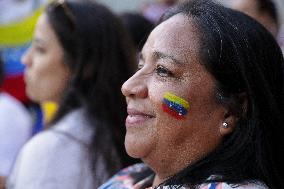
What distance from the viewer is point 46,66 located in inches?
113

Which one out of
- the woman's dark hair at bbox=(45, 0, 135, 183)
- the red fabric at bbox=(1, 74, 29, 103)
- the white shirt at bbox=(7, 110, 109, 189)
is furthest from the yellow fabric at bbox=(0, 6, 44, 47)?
the white shirt at bbox=(7, 110, 109, 189)

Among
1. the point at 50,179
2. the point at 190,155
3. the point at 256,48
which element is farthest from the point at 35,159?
the point at 256,48

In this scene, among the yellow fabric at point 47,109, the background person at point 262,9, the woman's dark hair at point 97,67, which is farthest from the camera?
the yellow fabric at point 47,109

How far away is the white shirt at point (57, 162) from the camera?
2475 mm

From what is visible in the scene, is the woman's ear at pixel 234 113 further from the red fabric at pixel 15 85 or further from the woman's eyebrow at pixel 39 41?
the red fabric at pixel 15 85

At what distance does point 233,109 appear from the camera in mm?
1821

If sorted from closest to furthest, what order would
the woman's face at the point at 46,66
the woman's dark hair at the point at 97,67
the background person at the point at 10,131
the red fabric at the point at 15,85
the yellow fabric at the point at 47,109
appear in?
the woman's dark hair at the point at 97,67, the woman's face at the point at 46,66, the background person at the point at 10,131, the yellow fabric at the point at 47,109, the red fabric at the point at 15,85

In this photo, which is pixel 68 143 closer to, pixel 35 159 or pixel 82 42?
pixel 35 159

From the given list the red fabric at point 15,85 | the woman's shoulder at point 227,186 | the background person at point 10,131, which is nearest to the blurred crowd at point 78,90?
the background person at point 10,131

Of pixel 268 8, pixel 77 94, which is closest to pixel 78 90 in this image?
pixel 77 94

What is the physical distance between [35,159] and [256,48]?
1104 mm

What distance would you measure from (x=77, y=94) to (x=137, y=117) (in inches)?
34.3

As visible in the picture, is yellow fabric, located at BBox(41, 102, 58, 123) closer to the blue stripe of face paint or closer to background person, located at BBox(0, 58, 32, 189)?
background person, located at BBox(0, 58, 32, 189)

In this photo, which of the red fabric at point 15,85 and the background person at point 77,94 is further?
the red fabric at point 15,85
